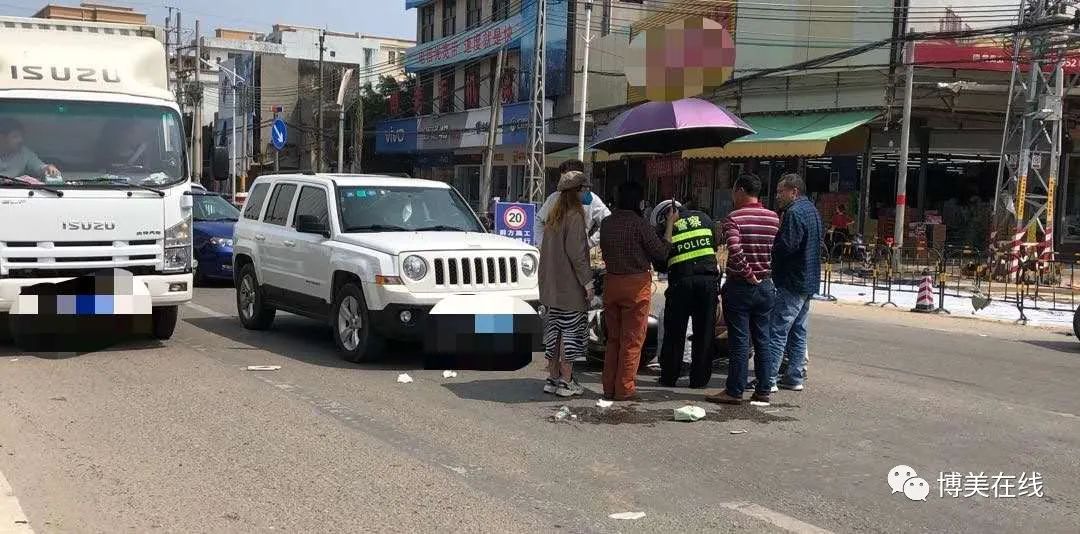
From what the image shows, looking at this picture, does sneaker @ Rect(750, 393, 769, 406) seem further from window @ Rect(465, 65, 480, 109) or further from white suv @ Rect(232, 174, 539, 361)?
window @ Rect(465, 65, 480, 109)

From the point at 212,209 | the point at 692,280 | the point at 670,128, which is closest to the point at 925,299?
the point at 670,128

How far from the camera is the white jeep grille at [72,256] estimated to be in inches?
342

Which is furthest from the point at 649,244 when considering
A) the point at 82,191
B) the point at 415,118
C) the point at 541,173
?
the point at 415,118

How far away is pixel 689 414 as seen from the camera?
7.16 m

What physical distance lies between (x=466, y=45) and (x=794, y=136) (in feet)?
84.8

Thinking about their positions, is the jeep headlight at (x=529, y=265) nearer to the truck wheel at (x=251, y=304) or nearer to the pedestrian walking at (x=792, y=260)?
the pedestrian walking at (x=792, y=260)

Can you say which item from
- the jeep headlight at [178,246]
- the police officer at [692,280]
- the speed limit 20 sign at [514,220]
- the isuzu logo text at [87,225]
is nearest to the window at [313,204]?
the jeep headlight at [178,246]

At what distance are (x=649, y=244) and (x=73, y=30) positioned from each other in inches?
269

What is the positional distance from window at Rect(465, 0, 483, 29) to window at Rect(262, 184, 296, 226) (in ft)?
122

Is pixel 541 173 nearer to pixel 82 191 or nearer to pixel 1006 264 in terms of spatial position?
pixel 1006 264

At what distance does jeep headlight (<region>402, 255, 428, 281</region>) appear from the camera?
346 inches

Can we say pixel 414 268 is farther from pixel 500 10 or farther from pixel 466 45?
pixel 466 45

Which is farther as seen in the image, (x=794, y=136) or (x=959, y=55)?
(x=959, y=55)

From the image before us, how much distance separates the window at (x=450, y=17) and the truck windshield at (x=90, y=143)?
134ft
